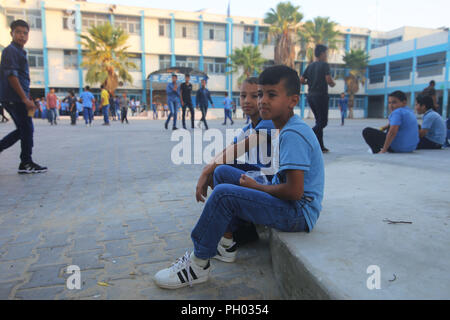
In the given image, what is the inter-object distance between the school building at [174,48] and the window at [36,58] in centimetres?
6

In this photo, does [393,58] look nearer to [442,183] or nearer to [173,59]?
[173,59]

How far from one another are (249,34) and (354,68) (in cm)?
1306

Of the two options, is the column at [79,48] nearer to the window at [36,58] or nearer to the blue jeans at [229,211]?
the window at [36,58]

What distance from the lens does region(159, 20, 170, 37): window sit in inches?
1423

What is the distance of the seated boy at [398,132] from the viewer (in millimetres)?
5559

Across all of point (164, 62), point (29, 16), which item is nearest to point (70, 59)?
point (29, 16)

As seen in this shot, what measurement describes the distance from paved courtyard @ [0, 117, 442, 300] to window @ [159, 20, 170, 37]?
112 feet

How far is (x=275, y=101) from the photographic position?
2.06m

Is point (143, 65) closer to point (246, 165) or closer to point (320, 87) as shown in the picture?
point (320, 87)

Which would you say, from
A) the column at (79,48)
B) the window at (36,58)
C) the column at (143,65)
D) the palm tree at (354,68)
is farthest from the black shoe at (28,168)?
the palm tree at (354,68)

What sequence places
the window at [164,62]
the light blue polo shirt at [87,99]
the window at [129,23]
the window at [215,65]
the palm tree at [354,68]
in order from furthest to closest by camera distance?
the palm tree at [354,68] < the window at [215,65] < the window at [164,62] < the window at [129,23] < the light blue polo shirt at [87,99]

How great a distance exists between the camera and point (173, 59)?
120 feet

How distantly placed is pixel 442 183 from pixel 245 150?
237 centimetres
